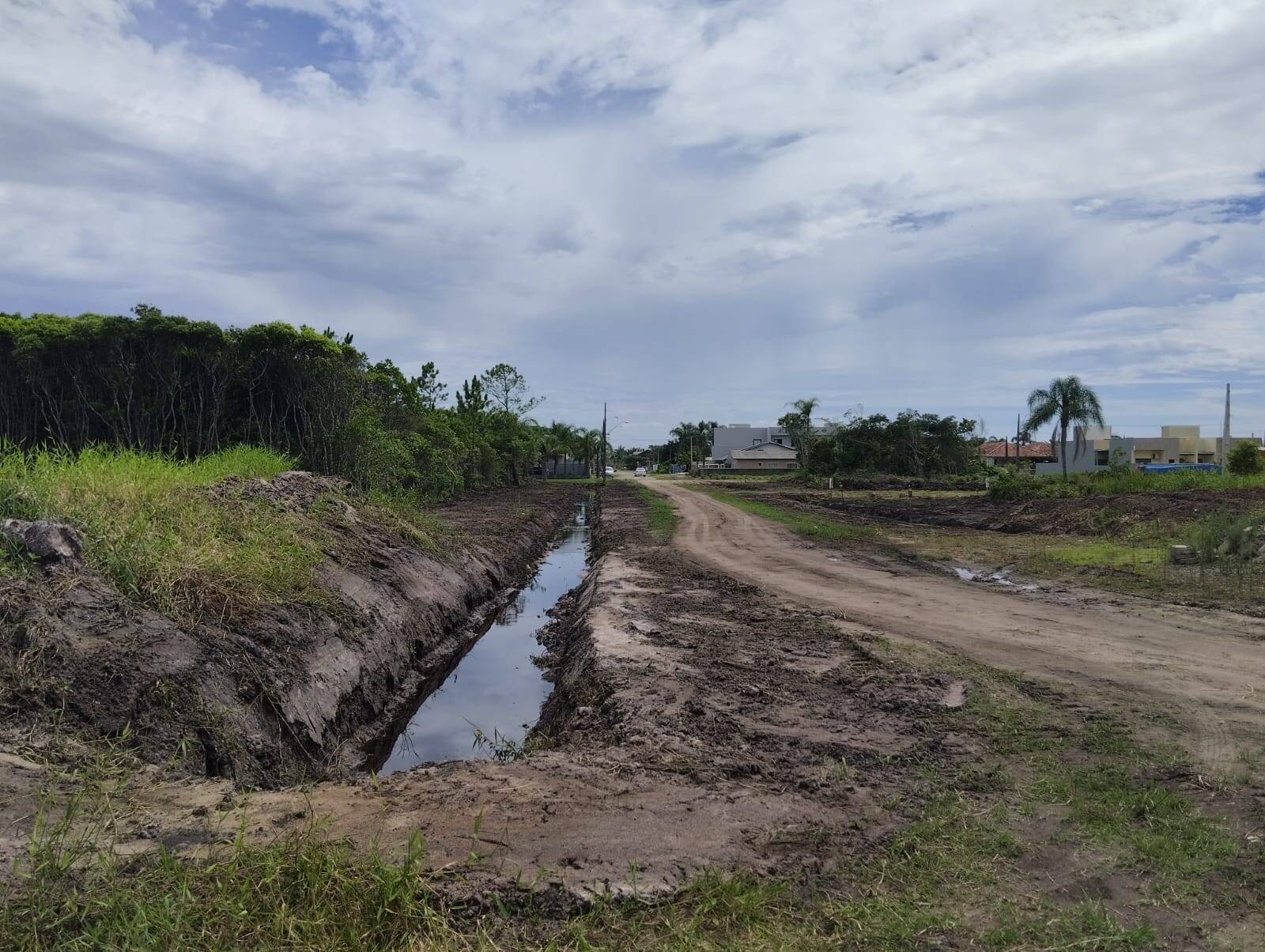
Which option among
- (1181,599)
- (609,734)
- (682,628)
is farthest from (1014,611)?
(609,734)

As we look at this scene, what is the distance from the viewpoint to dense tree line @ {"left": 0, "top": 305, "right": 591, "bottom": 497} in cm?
1923

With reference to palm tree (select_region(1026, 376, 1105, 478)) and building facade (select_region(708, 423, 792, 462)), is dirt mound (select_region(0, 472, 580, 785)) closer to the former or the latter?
palm tree (select_region(1026, 376, 1105, 478))

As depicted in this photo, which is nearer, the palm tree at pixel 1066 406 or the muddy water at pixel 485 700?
the muddy water at pixel 485 700

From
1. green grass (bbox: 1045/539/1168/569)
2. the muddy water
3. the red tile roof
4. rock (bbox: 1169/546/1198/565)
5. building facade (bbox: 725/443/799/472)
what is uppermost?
the red tile roof

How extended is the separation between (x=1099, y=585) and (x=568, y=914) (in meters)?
12.4

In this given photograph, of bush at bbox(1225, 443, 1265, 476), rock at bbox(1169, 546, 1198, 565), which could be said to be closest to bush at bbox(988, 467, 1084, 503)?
bush at bbox(1225, 443, 1265, 476)

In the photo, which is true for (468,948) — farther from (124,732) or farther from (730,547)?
(730,547)

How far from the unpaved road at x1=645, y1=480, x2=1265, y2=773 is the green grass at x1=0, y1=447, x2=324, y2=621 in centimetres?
692

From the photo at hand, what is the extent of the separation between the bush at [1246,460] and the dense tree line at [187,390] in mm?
35384

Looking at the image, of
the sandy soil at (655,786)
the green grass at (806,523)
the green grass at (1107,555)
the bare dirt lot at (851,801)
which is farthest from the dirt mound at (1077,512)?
the sandy soil at (655,786)

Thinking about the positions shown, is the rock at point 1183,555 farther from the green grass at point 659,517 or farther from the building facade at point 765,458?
the building facade at point 765,458

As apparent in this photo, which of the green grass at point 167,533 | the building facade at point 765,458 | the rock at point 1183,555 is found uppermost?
the building facade at point 765,458

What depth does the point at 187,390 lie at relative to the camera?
20672mm

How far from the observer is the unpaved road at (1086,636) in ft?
20.8
